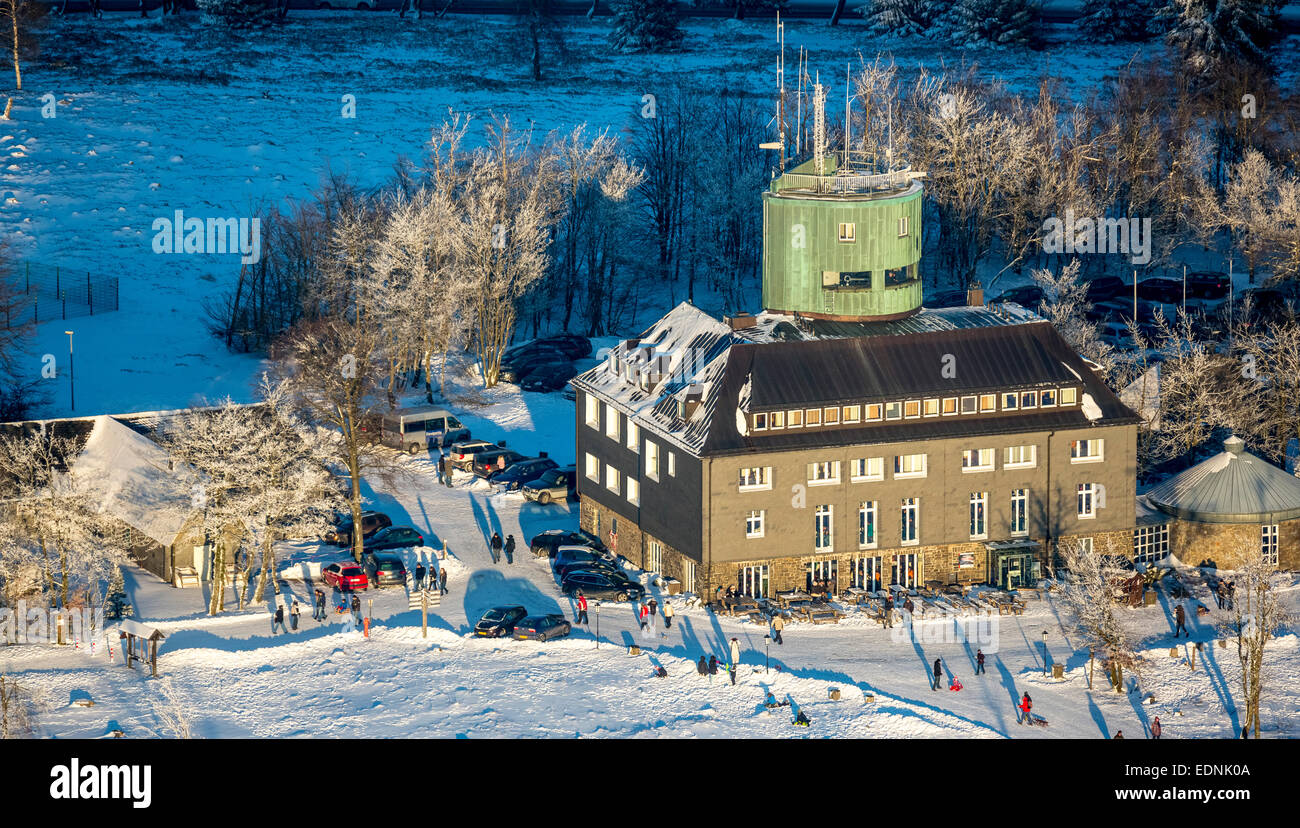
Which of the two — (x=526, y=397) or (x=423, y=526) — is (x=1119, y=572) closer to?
(x=423, y=526)

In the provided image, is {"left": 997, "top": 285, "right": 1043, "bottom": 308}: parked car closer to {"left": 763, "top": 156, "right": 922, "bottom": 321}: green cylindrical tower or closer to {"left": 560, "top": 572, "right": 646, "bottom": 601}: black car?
{"left": 763, "top": 156, "right": 922, "bottom": 321}: green cylindrical tower

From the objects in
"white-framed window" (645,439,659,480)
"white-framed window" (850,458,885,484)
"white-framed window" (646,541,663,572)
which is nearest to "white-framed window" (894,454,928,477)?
"white-framed window" (850,458,885,484)

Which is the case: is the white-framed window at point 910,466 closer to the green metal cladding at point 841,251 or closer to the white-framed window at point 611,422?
the green metal cladding at point 841,251

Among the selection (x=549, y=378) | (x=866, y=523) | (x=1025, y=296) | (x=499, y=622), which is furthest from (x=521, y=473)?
(x=1025, y=296)

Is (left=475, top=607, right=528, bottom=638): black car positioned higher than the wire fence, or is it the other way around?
the wire fence

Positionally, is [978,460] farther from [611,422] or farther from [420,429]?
[420,429]

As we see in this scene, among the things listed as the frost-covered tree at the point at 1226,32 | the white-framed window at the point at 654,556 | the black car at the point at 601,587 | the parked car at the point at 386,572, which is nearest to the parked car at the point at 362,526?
the parked car at the point at 386,572

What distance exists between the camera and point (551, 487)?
3868 inches

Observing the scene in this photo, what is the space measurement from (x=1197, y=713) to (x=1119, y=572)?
8.00 metres

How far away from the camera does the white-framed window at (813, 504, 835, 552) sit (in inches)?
3361

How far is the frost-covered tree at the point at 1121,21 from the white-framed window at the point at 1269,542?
89708mm

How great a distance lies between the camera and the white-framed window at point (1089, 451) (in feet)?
289

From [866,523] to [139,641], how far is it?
28624 mm

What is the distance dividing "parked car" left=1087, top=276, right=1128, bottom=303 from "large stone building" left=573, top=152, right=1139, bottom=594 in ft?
135
